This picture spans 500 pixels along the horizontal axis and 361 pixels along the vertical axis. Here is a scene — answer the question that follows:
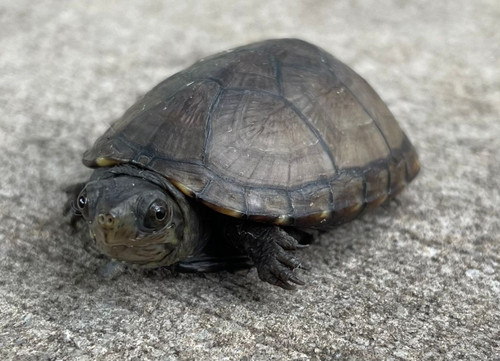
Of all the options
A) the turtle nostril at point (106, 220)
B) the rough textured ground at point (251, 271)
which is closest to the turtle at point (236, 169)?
the turtle nostril at point (106, 220)

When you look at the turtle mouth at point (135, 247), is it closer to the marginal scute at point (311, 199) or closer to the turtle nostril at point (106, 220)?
the turtle nostril at point (106, 220)

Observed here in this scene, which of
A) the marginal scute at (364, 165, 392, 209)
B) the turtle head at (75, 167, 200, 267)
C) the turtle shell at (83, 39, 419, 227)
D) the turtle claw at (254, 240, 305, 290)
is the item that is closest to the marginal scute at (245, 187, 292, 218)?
the turtle shell at (83, 39, 419, 227)

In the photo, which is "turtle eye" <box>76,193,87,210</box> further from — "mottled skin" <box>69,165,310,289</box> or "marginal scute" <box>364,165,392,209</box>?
"marginal scute" <box>364,165,392,209</box>

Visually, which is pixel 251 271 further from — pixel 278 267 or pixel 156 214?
pixel 156 214

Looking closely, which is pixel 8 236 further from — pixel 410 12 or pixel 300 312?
pixel 410 12

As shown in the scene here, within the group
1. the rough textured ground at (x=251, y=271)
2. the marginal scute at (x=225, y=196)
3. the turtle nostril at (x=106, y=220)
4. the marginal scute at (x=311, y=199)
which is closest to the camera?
the turtle nostril at (x=106, y=220)

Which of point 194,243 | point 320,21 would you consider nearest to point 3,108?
point 194,243

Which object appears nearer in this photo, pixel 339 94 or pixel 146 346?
pixel 146 346
